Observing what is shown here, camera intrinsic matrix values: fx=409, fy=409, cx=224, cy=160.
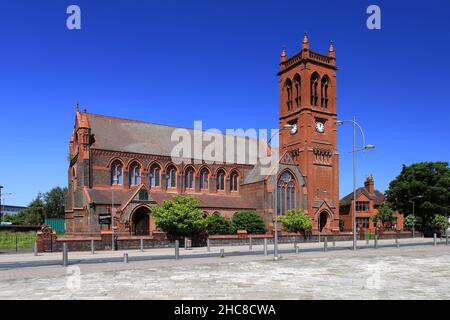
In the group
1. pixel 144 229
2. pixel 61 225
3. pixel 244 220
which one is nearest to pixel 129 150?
pixel 144 229

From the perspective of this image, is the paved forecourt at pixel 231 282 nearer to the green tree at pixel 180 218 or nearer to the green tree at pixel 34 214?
the green tree at pixel 180 218

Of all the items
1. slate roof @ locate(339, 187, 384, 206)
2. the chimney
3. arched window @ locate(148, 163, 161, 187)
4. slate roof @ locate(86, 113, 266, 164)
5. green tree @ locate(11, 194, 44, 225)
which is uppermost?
slate roof @ locate(86, 113, 266, 164)

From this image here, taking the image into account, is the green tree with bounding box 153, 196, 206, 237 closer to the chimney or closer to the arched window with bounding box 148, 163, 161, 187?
the arched window with bounding box 148, 163, 161, 187

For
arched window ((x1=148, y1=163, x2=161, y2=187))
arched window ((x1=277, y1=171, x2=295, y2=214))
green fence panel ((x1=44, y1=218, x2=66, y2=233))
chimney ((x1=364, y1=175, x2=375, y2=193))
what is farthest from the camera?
chimney ((x1=364, y1=175, x2=375, y2=193))

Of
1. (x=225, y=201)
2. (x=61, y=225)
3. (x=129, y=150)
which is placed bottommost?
(x=61, y=225)

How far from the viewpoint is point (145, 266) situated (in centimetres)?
1995

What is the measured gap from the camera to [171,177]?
5734cm

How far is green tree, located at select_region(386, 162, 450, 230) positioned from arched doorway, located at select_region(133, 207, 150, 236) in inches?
1703

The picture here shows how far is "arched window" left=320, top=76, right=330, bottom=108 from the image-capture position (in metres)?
63.8

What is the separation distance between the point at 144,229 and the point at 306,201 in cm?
2445

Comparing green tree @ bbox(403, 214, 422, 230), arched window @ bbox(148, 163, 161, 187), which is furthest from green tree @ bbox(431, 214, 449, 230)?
arched window @ bbox(148, 163, 161, 187)

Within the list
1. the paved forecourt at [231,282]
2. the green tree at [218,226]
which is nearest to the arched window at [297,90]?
the green tree at [218,226]
